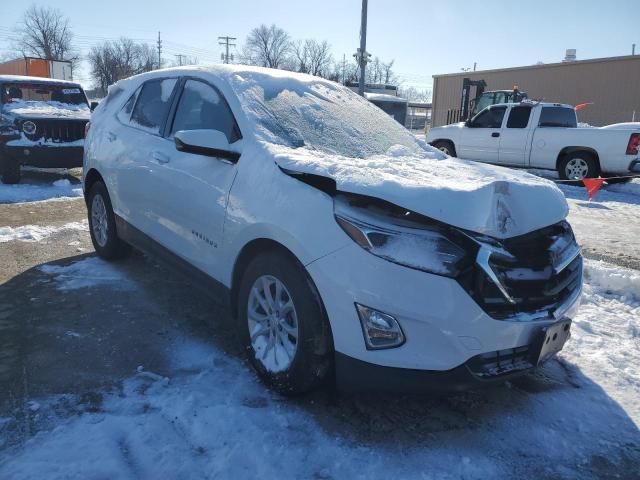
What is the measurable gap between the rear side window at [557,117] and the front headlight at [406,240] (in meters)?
11.3

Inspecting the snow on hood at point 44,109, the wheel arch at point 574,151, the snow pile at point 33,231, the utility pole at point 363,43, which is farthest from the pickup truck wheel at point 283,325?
the utility pole at point 363,43

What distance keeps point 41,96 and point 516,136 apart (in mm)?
10821

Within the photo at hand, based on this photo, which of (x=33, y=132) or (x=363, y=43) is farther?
(x=363, y=43)

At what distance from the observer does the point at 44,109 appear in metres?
10.1

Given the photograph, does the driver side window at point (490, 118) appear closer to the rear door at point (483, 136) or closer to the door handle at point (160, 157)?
the rear door at point (483, 136)

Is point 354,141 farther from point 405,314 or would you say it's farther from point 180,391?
point 180,391

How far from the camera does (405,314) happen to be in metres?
2.32

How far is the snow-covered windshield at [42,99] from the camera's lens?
984 cm

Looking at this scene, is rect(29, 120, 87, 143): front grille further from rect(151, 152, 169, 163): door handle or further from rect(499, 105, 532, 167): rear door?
rect(499, 105, 532, 167): rear door

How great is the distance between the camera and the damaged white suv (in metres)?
2.34

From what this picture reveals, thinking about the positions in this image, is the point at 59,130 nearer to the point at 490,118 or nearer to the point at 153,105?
the point at 153,105

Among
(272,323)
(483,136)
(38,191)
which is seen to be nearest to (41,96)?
(38,191)

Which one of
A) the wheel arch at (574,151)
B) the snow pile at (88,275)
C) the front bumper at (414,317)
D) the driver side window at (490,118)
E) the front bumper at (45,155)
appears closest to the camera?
the front bumper at (414,317)

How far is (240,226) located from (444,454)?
1590 millimetres
